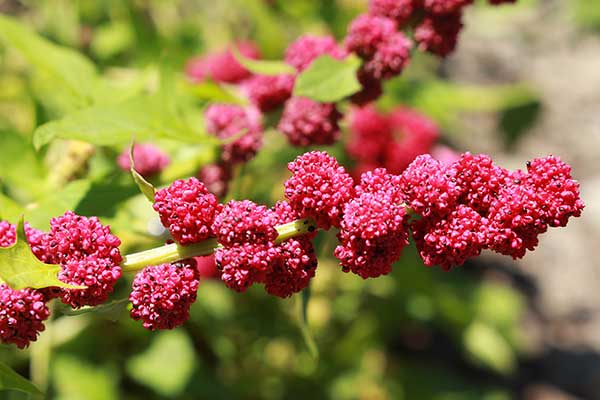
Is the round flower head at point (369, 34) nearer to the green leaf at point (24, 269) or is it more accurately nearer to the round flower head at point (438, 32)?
the round flower head at point (438, 32)

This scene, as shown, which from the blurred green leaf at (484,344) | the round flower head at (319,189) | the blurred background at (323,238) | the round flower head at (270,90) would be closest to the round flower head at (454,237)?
the round flower head at (319,189)

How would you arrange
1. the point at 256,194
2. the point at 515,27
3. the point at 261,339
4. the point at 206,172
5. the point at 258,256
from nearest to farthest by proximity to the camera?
1. the point at 258,256
2. the point at 206,172
3. the point at 256,194
4. the point at 261,339
5. the point at 515,27

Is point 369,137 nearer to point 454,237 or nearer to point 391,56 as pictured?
point 391,56

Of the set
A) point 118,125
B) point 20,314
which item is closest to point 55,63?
point 118,125

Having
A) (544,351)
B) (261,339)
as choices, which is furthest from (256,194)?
(544,351)

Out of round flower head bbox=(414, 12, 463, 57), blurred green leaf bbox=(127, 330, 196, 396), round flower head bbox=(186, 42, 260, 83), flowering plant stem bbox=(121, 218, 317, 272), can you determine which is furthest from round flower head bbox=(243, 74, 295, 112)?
blurred green leaf bbox=(127, 330, 196, 396)

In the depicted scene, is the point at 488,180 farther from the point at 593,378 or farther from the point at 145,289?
the point at 593,378
